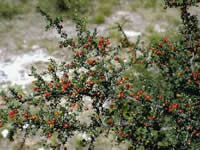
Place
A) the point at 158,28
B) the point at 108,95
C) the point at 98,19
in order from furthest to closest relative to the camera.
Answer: the point at 98,19 < the point at 158,28 < the point at 108,95

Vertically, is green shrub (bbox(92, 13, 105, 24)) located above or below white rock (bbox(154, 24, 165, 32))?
above

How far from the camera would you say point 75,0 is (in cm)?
824

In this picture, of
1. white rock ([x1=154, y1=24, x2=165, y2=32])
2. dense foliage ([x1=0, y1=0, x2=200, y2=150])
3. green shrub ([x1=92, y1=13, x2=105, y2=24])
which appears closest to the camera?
dense foliage ([x1=0, y1=0, x2=200, y2=150])

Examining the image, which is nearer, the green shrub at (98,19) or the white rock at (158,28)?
the white rock at (158,28)

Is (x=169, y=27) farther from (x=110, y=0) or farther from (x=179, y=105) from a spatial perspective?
(x=179, y=105)

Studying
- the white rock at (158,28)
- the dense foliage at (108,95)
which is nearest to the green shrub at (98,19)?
the white rock at (158,28)

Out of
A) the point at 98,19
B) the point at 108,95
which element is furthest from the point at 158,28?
the point at 108,95

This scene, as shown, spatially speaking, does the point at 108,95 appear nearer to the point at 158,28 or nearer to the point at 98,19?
the point at 158,28

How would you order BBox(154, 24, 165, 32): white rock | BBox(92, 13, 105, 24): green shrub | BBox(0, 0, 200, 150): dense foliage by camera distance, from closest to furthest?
BBox(0, 0, 200, 150): dense foliage, BBox(154, 24, 165, 32): white rock, BBox(92, 13, 105, 24): green shrub

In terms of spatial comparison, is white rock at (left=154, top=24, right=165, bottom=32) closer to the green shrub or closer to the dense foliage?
the green shrub

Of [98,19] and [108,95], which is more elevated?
[98,19]

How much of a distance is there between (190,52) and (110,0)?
4790 mm

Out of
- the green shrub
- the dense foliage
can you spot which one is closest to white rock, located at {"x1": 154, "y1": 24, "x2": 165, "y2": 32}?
the green shrub

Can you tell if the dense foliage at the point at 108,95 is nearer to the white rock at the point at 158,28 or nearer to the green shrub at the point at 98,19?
the white rock at the point at 158,28
